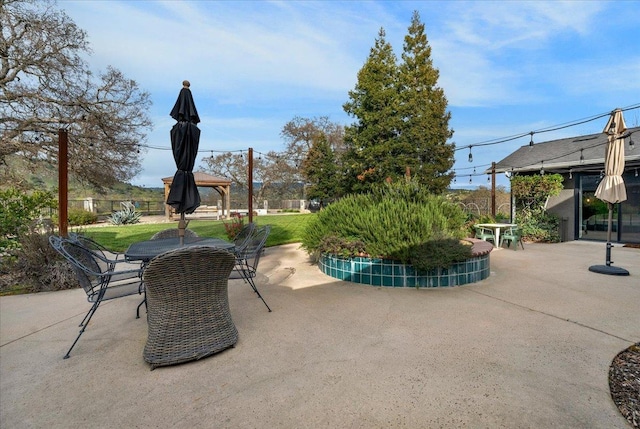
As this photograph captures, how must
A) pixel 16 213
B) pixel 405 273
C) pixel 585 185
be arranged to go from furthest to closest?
pixel 585 185, pixel 16 213, pixel 405 273

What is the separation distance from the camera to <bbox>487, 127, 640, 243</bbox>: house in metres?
8.91

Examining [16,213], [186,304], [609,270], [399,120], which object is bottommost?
[609,270]

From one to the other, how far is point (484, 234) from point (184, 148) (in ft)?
24.6

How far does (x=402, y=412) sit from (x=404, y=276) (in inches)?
108

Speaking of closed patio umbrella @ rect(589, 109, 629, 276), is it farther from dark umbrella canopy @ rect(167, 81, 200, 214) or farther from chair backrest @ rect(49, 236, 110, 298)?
chair backrest @ rect(49, 236, 110, 298)

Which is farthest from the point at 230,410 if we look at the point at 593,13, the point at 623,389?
the point at 593,13

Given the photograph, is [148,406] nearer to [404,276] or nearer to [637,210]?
[404,276]

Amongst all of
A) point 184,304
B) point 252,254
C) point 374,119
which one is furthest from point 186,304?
point 374,119

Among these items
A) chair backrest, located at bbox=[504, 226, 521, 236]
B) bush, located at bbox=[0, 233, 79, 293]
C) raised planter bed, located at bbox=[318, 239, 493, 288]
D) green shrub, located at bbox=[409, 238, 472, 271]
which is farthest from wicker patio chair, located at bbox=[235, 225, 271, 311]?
chair backrest, located at bbox=[504, 226, 521, 236]

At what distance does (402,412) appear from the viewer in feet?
5.87

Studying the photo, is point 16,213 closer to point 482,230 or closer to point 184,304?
point 184,304

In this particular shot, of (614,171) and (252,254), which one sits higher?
(614,171)

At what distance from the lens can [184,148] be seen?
3.41 meters

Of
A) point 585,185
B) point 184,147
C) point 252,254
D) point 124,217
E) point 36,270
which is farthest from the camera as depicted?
point 124,217
